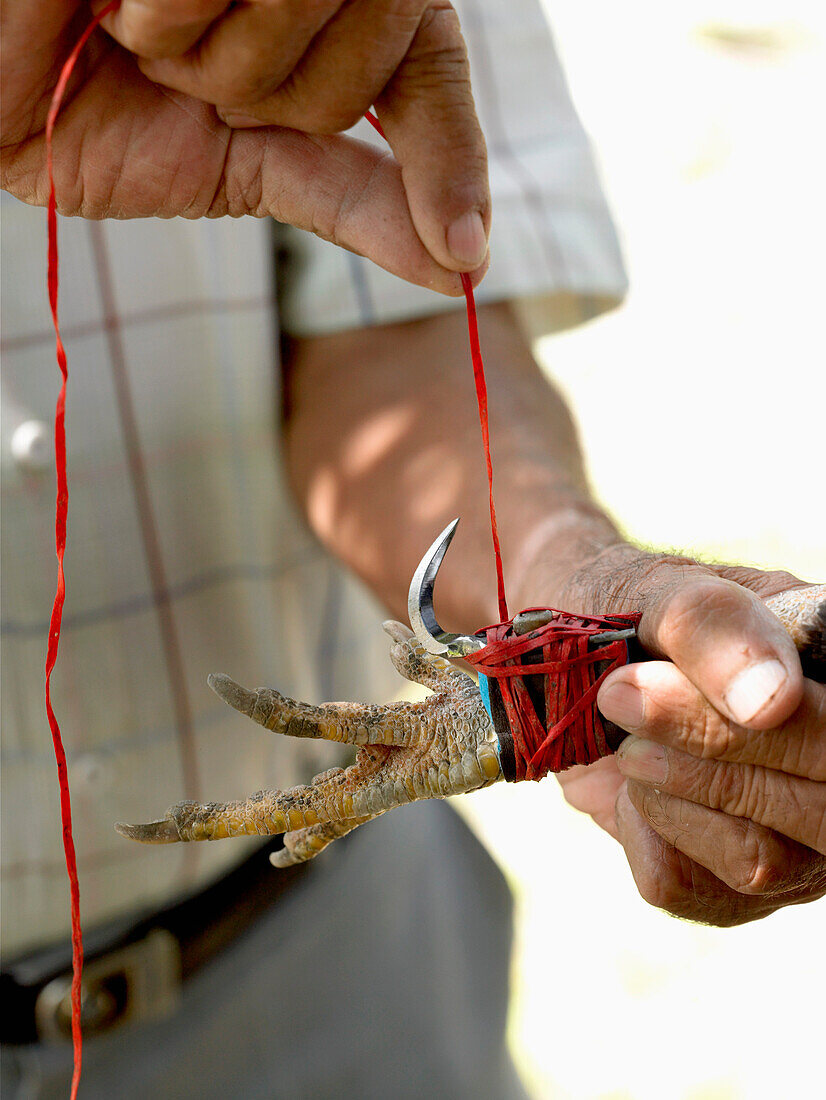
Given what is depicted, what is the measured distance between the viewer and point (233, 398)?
1810mm

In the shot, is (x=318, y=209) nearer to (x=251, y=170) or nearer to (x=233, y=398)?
(x=251, y=170)

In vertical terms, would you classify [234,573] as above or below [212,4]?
below

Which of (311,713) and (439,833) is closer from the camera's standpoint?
(311,713)

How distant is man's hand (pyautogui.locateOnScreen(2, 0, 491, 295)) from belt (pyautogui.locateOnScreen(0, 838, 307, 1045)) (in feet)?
4.03

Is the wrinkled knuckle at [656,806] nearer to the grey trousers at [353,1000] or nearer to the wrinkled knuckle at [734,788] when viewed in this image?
the wrinkled knuckle at [734,788]

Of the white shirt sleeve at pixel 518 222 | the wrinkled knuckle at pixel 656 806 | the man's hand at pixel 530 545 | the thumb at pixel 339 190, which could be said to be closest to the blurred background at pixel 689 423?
the man's hand at pixel 530 545

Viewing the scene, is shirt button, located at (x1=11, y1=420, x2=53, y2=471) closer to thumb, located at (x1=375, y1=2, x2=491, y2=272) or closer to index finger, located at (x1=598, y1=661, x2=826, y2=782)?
thumb, located at (x1=375, y1=2, x2=491, y2=272)

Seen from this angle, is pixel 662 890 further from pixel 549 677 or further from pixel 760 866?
pixel 549 677

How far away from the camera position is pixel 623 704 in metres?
0.96

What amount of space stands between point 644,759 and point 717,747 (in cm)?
8

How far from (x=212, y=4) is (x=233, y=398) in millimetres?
1069

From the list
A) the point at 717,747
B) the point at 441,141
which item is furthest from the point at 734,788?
the point at 441,141

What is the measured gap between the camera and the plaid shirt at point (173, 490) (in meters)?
1.62

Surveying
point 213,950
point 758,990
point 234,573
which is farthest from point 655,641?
point 758,990
